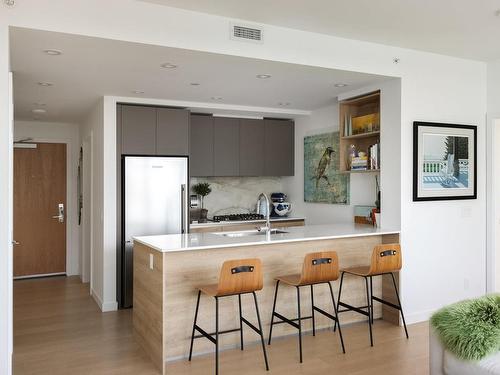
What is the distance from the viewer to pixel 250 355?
12.3ft

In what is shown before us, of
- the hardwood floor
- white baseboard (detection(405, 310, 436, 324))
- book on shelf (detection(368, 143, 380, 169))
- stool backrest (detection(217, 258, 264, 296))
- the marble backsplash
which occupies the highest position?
book on shelf (detection(368, 143, 380, 169))

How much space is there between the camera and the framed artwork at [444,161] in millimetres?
4477

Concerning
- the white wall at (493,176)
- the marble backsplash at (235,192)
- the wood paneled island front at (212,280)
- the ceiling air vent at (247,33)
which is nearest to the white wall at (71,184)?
the marble backsplash at (235,192)

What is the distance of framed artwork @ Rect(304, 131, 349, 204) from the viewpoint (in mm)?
5809

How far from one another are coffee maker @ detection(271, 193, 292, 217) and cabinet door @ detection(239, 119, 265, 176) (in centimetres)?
47

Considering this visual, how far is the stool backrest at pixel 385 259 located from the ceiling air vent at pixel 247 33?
6.58 ft

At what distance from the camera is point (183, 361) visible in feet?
12.0

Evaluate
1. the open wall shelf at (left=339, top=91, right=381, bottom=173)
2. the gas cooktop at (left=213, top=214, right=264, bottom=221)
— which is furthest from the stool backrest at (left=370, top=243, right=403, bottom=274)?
the gas cooktop at (left=213, top=214, right=264, bottom=221)

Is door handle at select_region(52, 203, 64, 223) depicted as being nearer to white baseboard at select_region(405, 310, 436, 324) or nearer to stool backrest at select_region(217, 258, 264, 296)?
stool backrest at select_region(217, 258, 264, 296)

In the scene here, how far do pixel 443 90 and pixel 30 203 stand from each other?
5.98 m

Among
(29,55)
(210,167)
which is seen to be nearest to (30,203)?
(210,167)

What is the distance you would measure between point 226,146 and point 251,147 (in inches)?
15.6

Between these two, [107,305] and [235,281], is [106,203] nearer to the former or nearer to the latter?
[107,305]

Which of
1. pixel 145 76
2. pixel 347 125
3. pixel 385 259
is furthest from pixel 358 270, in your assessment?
pixel 145 76
